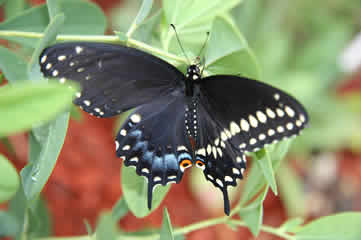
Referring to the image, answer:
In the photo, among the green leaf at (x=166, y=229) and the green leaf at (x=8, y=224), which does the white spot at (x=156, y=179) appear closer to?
the green leaf at (x=166, y=229)

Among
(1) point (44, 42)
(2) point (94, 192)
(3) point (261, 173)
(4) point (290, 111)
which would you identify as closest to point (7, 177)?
(1) point (44, 42)

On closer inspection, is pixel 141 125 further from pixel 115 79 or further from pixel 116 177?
pixel 116 177

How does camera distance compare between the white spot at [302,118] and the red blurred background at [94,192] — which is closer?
the white spot at [302,118]

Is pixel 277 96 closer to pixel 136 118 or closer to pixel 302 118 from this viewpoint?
pixel 302 118

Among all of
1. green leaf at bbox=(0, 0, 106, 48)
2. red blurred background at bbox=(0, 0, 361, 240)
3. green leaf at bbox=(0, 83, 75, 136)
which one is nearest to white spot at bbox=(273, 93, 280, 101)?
green leaf at bbox=(0, 0, 106, 48)

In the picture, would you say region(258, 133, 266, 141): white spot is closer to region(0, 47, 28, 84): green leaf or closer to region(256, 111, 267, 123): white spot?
region(256, 111, 267, 123): white spot

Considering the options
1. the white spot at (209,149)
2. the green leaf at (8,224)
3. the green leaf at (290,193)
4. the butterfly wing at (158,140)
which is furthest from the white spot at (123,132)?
the green leaf at (290,193)

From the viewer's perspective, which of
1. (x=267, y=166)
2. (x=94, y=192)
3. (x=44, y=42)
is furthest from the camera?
(x=94, y=192)
